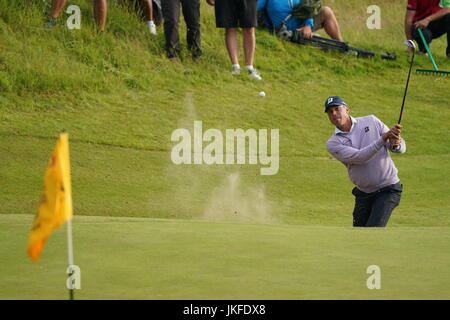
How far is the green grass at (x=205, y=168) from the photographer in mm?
4949

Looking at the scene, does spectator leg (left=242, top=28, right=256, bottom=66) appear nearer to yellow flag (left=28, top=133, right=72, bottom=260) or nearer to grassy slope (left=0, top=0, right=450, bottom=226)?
grassy slope (left=0, top=0, right=450, bottom=226)

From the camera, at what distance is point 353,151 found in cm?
755

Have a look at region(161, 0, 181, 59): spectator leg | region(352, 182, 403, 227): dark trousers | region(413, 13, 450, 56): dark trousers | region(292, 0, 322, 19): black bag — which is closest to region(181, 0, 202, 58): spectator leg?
region(161, 0, 181, 59): spectator leg

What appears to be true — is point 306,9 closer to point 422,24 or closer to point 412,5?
point 412,5

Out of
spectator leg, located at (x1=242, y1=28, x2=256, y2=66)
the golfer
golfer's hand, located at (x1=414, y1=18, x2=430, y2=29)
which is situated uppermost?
golfer's hand, located at (x1=414, y1=18, x2=430, y2=29)

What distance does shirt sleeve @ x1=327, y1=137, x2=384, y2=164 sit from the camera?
736cm

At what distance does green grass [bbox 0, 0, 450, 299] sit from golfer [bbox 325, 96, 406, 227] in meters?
0.81

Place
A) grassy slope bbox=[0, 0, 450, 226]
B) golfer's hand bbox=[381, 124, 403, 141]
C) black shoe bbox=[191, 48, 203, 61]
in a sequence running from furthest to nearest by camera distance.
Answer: black shoe bbox=[191, 48, 203, 61]
grassy slope bbox=[0, 0, 450, 226]
golfer's hand bbox=[381, 124, 403, 141]

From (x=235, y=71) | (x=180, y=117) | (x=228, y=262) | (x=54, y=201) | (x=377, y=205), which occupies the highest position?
(x=235, y=71)

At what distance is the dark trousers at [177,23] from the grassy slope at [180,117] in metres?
0.19

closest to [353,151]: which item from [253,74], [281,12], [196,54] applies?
[253,74]

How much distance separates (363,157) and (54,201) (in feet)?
13.4
